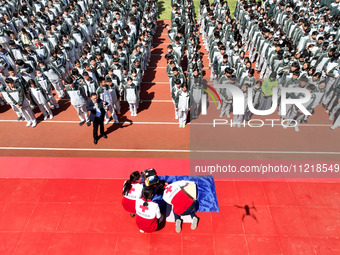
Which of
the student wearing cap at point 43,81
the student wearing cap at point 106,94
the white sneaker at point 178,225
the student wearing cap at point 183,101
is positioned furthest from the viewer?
the student wearing cap at point 43,81

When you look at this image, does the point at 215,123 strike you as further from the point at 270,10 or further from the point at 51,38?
the point at 270,10

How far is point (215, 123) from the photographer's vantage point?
9.20 m

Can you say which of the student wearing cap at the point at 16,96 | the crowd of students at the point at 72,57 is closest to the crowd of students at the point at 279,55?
the crowd of students at the point at 72,57

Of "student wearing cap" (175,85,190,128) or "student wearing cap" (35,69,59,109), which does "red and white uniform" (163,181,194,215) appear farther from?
"student wearing cap" (35,69,59,109)

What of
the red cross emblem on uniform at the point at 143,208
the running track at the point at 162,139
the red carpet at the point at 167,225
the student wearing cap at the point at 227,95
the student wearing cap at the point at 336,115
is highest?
the student wearing cap at the point at 227,95

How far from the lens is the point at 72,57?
11805mm

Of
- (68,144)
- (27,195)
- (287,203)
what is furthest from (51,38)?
(287,203)

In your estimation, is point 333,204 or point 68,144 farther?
point 68,144

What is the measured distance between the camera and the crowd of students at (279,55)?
8.34 metres

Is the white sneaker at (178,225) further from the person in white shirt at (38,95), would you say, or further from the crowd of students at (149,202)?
the person in white shirt at (38,95)

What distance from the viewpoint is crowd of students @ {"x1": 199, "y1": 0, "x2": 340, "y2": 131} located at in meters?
8.34

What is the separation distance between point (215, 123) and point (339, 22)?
9.57 m

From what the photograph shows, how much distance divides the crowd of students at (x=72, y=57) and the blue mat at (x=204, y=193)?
153 inches

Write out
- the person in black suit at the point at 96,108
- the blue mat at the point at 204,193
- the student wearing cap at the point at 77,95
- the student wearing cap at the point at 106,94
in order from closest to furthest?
the blue mat at the point at 204,193 < the person in black suit at the point at 96,108 < the student wearing cap at the point at 77,95 < the student wearing cap at the point at 106,94
